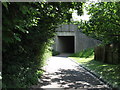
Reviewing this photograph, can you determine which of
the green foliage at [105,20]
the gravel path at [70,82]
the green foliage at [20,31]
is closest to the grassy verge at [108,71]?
the gravel path at [70,82]

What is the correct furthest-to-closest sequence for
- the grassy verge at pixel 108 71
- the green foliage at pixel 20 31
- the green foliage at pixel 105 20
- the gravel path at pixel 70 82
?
the green foliage at pixel 105 20 < the grassy verge at pixel 108 71 < the gravel path at pixel 70 82 < the green foliage at pixel 20 31

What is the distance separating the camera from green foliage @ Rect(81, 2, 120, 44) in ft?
27.1

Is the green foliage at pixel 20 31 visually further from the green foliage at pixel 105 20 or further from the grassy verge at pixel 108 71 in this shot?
the grassy verge at pixel 108 71

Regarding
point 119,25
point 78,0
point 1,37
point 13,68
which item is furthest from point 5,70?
point 119,25

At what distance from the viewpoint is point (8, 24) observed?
2266 mm

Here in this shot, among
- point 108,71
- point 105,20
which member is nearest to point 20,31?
point 105,20

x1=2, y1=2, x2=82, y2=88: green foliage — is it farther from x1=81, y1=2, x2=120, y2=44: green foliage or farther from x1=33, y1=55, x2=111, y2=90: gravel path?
x1=81, y1=2, x2=120, y2=44: green foliage

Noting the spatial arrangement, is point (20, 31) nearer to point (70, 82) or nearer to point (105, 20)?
point (70, 82)

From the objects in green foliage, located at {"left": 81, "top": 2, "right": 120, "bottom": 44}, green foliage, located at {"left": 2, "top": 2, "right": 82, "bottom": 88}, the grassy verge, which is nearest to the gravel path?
the grassy verge

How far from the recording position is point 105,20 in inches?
344

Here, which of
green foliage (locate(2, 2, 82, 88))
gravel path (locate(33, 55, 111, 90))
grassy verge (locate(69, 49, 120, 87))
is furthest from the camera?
grassy verge (locate(69, 49, 120, 87))

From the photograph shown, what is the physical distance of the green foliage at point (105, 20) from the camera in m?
→ 8.27

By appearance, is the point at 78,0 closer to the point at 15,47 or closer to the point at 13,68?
the point at 15,47

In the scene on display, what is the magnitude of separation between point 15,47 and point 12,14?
258 cm
